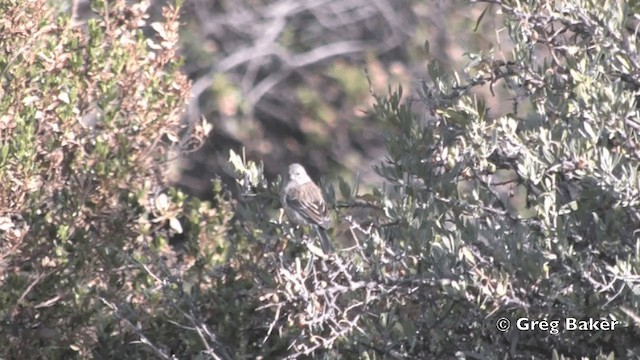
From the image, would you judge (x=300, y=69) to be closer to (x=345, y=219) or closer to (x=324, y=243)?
(x=324, y=243)

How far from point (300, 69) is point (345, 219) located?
23.0 feet

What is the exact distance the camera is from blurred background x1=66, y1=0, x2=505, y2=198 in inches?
408

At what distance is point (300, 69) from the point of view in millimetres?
10906

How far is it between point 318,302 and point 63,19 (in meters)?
1.68

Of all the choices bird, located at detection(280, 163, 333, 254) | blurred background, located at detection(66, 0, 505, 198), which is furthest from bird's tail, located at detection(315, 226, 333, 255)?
blurred background, located at detection(66, 0, 505, 198)

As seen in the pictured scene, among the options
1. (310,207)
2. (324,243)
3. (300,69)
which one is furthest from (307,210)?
(300,69)

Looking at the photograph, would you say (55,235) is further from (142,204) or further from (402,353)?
(402,353)

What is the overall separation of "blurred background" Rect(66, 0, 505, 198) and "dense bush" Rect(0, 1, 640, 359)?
4981 mm

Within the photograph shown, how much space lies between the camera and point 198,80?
34.8 ft

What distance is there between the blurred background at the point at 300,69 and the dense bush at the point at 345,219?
16.3 ft

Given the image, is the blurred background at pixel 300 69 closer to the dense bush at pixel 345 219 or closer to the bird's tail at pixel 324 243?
the dense bush at pixel 345 219

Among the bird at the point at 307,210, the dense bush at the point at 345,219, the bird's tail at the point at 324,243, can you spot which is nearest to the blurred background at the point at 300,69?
the dense bush at the point at 345,219

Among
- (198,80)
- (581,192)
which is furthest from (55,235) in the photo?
(198,80)

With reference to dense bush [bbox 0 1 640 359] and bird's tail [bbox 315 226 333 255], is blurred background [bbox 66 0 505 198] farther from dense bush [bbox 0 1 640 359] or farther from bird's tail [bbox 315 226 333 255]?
bird's tail [bbox 315 226 333 255]
